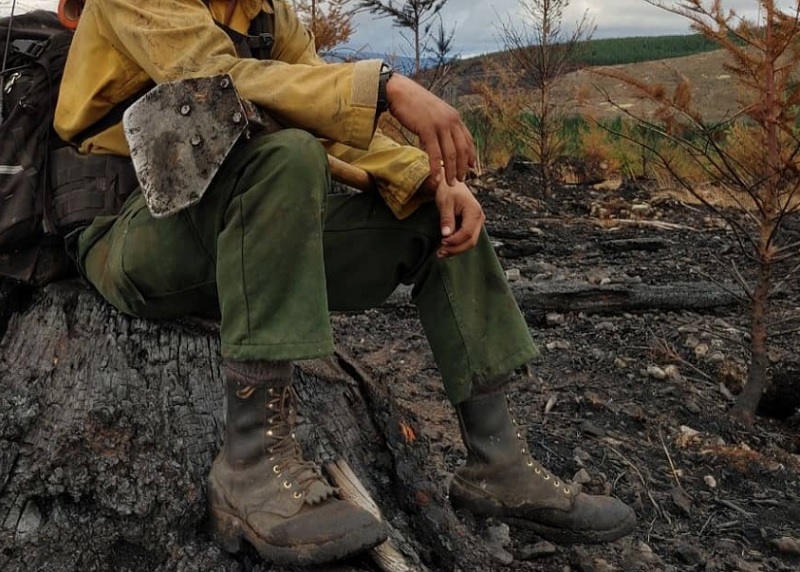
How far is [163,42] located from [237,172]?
0.34 metres

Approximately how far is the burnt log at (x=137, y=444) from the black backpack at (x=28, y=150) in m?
0.11

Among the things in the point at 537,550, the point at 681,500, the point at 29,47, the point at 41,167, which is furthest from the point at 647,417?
the point at 29,47

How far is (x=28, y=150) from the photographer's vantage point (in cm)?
216

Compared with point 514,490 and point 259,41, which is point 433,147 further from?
point 514,490

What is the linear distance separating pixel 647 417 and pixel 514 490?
1.47 m

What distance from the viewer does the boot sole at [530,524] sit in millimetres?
2180

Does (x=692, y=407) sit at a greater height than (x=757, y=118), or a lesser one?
lesser

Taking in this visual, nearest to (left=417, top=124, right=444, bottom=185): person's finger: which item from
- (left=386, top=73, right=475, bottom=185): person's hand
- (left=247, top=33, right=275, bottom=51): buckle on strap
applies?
(left=386, top=73, right=475, bottom=185): person's hand

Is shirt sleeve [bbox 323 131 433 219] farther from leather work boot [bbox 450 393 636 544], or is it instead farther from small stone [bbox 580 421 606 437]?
small stone [bbox 580 421 606 437]

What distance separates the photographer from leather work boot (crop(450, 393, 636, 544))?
2162 millimetres

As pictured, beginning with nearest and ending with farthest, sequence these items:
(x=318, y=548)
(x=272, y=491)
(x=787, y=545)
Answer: (x=318, y=548), (x=272, y=491), (x=787, y=545)

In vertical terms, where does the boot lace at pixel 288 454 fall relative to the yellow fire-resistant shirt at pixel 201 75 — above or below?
below

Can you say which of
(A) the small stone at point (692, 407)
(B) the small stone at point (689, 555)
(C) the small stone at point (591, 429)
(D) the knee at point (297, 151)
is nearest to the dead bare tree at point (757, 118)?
(A) the small stone at point (692, 407)

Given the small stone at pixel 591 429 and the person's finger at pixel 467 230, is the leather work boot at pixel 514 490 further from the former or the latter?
the small stone at pixel 591 429
